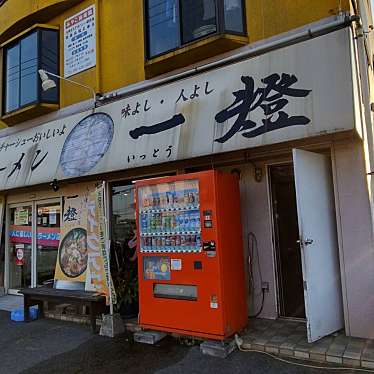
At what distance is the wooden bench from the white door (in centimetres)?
319

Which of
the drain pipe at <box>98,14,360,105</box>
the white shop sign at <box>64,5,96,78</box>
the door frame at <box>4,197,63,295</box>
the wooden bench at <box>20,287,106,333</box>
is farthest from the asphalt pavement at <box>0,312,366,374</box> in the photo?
the white shop sign at <box>64,5,96,78</box>

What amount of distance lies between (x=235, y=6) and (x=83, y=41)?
3572 millimetres

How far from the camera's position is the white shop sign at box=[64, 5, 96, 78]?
7.95 metres

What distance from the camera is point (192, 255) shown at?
5.07 meters

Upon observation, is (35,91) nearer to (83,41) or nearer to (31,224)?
(83,41)

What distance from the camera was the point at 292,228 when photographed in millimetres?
5762

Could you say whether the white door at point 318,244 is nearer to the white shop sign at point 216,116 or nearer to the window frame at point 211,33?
the white shop sign at point 216,116

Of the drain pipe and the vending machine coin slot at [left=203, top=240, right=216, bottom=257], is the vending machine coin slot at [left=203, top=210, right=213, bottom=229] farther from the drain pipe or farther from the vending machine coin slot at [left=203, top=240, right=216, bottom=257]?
the drain pipe

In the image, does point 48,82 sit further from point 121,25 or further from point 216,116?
point 216,116

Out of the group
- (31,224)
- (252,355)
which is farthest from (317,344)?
(31,224)

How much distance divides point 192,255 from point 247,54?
292cm

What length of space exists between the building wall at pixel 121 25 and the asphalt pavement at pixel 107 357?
4301 millimetres

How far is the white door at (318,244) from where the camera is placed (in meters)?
4.57

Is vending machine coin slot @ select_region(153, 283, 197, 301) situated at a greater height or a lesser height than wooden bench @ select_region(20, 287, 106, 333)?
greater
